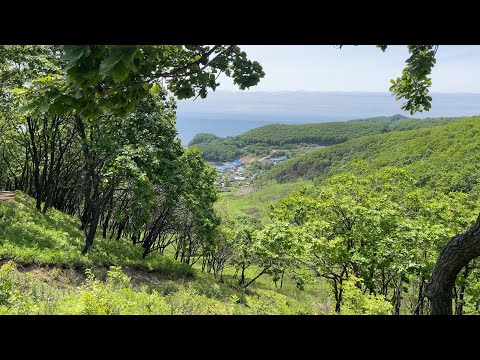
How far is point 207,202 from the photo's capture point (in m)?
24.0

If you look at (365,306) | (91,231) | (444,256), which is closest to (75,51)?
(444,256)

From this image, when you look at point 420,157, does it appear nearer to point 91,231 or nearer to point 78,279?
point 91,231

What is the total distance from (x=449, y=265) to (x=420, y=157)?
307 ft

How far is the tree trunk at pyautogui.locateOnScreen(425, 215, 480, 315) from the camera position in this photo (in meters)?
3.70

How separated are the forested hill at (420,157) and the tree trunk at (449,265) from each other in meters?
14.9

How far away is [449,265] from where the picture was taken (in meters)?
3.93

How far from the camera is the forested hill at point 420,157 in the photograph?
54.2m

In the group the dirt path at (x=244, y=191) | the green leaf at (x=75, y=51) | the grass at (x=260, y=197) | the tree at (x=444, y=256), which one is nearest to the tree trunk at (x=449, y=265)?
the tree at (x=444, y=256)

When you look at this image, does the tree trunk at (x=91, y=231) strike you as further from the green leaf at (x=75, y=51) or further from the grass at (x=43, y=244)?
the green leaf at (x=75, y=51)

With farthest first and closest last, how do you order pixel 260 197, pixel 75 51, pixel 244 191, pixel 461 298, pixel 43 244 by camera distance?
pixel 244 191, pixel 260 197, pixel 43 244, pixel 461 298, pixel 75 51

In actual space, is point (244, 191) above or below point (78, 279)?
below
